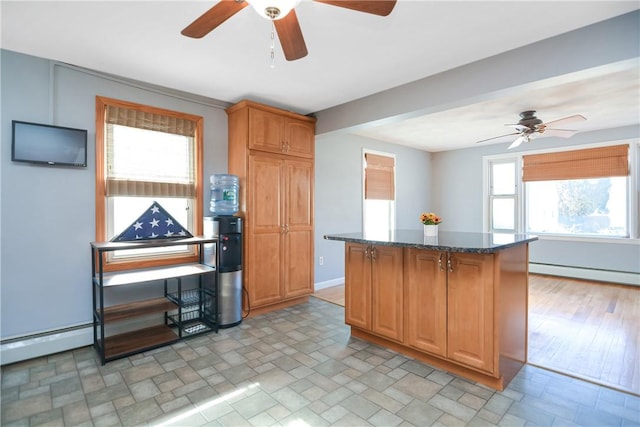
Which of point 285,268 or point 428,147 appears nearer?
point 285,268

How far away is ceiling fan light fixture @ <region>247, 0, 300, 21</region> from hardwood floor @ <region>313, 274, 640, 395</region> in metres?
3.03

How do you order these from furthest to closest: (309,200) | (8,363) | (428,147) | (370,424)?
(428,147)
(309,200)
(8,363)
(370,424)

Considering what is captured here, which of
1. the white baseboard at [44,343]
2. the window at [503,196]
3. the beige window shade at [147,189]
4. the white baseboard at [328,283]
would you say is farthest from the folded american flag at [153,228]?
the window at [503,196]

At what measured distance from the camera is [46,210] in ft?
8.86

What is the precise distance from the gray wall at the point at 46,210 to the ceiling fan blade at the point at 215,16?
1746mm

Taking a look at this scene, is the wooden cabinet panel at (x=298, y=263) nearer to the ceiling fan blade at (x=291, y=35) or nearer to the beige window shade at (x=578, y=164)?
the ceiling fan blade at (x=291, y=35)

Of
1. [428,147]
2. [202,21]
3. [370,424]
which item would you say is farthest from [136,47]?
[428,147]

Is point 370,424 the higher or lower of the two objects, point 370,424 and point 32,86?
the lower

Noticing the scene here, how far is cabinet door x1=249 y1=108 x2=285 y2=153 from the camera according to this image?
3611 millimetres

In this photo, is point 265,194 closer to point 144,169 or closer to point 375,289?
point 144,169

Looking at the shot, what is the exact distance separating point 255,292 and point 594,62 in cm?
362

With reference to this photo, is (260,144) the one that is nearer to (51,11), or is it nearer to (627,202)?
(51,11)

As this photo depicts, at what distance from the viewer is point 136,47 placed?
2.50 metres

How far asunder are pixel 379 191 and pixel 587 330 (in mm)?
3509
